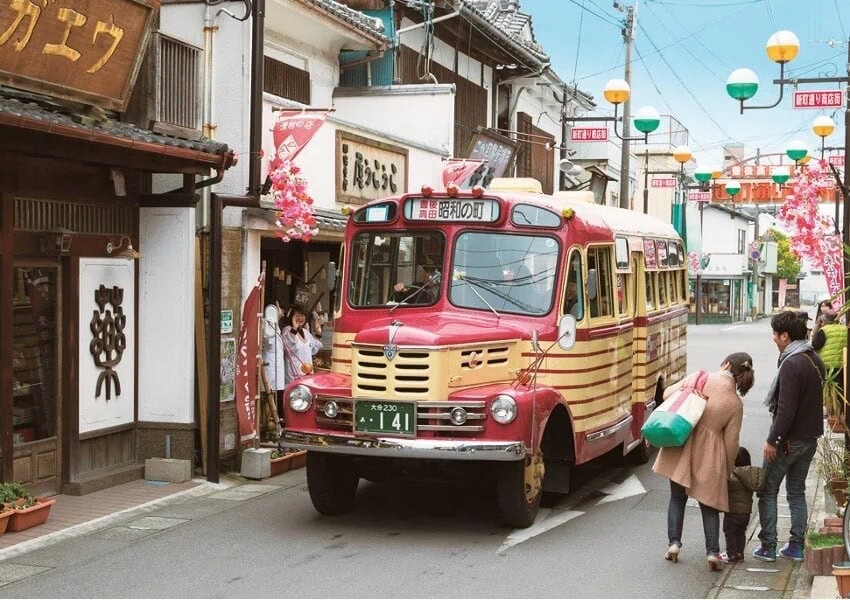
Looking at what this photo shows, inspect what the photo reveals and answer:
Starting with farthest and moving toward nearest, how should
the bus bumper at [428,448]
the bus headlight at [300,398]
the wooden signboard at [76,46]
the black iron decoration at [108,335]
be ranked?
the black iron decoration at [108,335]
the bus headlight at [300,398]
the wooden signboard at [76,46]
the bus bumper at [428,448]

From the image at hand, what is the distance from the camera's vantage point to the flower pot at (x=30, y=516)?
10047 mm

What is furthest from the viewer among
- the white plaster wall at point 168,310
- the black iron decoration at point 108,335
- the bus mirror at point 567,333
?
the white plaster wall at point 168,310

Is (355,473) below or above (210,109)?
below

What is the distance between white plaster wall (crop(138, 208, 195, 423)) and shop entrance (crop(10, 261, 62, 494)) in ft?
4.17

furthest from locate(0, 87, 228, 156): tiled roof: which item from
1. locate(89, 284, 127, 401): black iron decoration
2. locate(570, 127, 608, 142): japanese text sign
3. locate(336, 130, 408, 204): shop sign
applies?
locate(570, 127, 608, 142): japanese text sign

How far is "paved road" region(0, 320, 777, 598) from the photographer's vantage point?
8398 mm

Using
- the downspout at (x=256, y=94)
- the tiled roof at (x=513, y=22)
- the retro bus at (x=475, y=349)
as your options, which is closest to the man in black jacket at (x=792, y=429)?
the retro bus at (x=475, y=349)

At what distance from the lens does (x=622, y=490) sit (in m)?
12.7

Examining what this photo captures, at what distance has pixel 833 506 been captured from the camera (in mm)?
10609

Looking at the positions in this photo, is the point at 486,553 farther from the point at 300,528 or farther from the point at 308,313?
the point at 308,313

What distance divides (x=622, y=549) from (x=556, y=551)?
23.1 inches

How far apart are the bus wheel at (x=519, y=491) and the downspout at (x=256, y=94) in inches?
195

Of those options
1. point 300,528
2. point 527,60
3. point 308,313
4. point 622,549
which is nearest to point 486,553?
point 622,549

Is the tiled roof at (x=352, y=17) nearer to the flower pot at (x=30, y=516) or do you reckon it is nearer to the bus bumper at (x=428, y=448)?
the bus bumper at (x=428, y=448)
